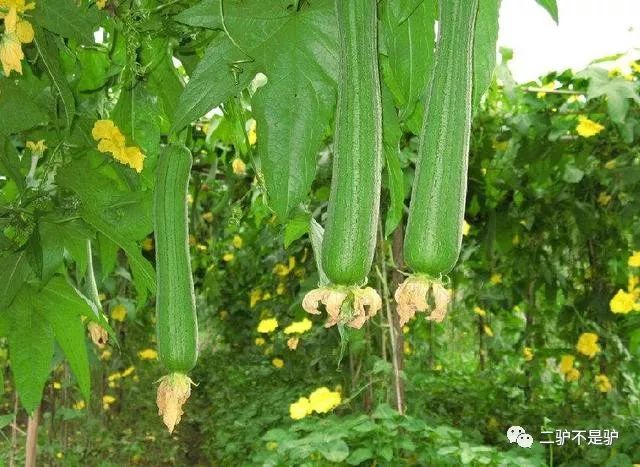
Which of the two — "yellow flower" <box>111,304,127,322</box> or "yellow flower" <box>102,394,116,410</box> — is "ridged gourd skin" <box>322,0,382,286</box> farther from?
"yellow flower" <box>102,394,116,410</box>

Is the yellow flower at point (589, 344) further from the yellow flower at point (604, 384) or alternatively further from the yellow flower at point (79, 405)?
the yellow flower at point (79, 405)

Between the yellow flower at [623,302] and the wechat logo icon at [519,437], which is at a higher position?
the yellow flower at [623,302]

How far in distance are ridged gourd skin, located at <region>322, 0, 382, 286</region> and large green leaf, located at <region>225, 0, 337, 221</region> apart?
0.09 m

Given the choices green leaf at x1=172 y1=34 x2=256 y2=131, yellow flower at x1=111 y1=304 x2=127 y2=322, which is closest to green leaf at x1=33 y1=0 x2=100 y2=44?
green leaf at x1=172 y1=34 x2=256 y2=131

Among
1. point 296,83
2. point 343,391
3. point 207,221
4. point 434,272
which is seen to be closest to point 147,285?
point 296,83

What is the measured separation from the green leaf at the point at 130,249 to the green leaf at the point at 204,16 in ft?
1.33

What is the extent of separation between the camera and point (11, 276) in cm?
110

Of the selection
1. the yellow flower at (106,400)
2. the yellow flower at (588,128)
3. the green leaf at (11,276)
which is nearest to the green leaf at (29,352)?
the green leaf at (11,276)

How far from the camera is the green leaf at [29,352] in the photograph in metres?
1.09

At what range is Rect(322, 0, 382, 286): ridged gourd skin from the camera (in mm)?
583

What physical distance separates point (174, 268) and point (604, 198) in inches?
112

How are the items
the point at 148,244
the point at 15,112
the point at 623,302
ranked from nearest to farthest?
the point at 15,112 < the point at 623,302 < the point at 148,244

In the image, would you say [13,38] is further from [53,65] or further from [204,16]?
[204,16]

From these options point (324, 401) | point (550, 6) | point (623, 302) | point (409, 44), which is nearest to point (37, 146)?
point (409, 44)
